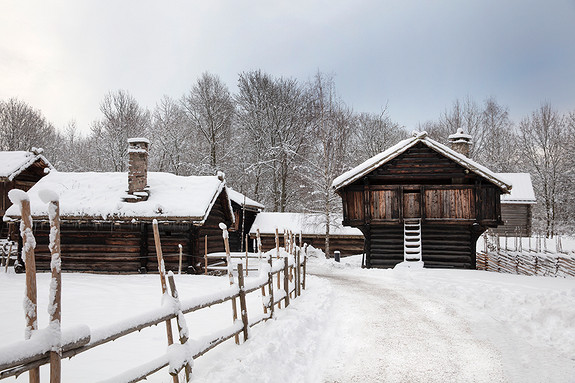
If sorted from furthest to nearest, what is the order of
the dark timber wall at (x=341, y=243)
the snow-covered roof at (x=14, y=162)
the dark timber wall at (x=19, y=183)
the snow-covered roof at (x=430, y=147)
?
the dark timber wall at (x=341, y=243), the dark timber wall at (x=19, y=183), the snow-covered roof at (x=14, y=162), the snow-covered roof at (x=430, y=147)

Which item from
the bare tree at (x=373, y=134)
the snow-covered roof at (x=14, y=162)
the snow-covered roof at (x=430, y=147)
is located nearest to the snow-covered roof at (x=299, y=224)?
the snow-covered roof at (x=430, y=147)

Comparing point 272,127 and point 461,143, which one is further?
point 272,127

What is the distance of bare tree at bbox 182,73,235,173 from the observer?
36875 millimetres

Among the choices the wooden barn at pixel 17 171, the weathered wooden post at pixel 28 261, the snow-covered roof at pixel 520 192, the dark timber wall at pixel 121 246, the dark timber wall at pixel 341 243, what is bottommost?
the dark timber wall at pixel 341 243

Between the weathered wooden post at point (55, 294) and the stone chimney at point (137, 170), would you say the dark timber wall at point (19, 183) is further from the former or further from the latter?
the weathered wooden post at point (55, 294)

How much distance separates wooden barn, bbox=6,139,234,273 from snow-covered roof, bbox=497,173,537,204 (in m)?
29.0

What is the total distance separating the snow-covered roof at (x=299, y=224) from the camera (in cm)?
2602

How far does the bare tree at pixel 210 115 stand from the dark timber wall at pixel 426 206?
1993cm

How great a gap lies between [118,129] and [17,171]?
38.9ft

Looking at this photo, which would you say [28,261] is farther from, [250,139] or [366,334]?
[250,139]

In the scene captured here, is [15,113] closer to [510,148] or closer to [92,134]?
[92,134]

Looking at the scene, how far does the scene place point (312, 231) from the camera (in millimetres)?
27922

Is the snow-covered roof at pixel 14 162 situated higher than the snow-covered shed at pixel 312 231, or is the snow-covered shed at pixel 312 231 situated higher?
the snow-covered roof at pixel 14 162

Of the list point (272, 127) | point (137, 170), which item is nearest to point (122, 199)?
point (137, 170)
